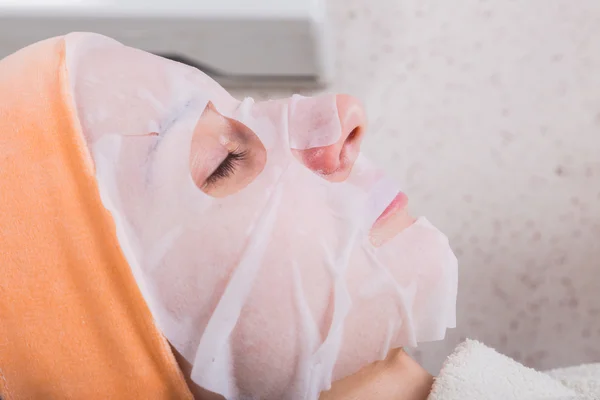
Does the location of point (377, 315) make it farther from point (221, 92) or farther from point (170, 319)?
point (221, 92)

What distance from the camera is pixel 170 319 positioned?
22.6 inches

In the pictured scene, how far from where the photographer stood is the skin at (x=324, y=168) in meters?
0.59

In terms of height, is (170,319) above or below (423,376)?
above

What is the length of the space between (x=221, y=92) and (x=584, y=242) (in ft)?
2.67

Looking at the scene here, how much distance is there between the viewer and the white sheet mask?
22.2 inches

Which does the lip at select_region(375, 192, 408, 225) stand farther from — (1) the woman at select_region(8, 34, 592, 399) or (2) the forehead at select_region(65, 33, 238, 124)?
(2) the forehead at select_region(65, 33, 238, 124)

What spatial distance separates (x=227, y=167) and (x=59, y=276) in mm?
207

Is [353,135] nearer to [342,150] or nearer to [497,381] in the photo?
[342,150]

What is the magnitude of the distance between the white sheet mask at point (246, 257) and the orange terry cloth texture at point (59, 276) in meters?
0.02

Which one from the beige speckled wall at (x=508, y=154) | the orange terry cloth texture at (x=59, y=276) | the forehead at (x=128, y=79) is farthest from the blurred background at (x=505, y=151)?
the orange terry cloth texture at (x=59, y=276)

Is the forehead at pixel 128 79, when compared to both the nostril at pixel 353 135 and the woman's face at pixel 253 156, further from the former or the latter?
the nostril at pixel 353 135

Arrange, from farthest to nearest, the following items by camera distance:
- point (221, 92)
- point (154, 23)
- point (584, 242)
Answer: point (584, 242) < point (154, 23) < point (221, 92)

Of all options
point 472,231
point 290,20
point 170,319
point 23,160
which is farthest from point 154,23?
point 472,231

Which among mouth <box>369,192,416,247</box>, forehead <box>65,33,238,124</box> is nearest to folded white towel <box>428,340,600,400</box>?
mouth <box>369,192,416,247</box>
